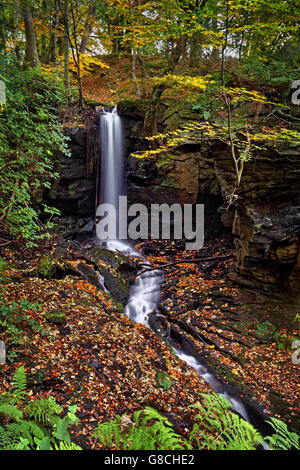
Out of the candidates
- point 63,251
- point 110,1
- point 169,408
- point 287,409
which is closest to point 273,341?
point 287,409

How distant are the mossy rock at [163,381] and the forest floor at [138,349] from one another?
21 mm

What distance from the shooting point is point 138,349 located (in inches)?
238

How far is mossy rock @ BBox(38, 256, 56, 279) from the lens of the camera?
7613mm

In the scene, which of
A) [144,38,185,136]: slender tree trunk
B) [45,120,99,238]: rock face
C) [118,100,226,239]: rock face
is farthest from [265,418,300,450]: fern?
[144,38,185,136]: slender tree trunk

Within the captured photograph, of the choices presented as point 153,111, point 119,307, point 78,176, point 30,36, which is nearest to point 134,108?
point 153,111

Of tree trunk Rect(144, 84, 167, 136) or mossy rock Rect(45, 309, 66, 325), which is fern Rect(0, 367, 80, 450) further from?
tree trunk Rect(144, 84, 167, 136)

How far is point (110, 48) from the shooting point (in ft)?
79.0

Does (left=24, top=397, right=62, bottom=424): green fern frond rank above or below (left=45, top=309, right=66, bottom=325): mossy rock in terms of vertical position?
below

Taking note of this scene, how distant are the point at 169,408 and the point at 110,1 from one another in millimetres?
17598

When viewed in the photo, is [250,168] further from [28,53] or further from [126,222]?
[28,53]

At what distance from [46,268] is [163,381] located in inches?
184

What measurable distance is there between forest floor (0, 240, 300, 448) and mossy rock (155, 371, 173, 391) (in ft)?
0.07

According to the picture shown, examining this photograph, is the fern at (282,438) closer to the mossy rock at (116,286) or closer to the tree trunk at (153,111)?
the mossy rock at (116,286)
